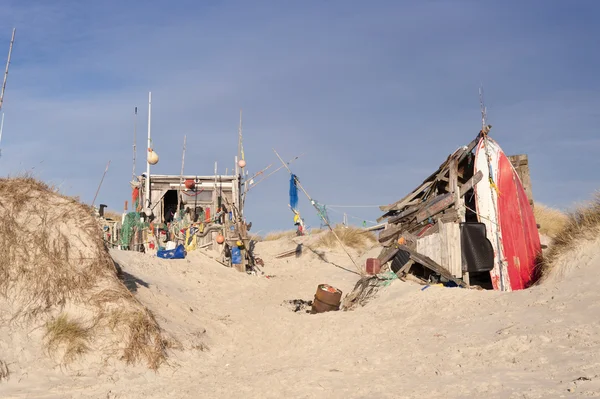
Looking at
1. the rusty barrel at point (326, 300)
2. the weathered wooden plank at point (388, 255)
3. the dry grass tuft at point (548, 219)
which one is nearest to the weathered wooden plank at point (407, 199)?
the weathered wooden plank at point (388, 255)

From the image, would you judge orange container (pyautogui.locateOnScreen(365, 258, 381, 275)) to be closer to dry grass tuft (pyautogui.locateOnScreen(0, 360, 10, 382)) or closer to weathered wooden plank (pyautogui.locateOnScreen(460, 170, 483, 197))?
weathered wooden plank (pyautogui.locateOnScreen(460, 170, 483, 197))

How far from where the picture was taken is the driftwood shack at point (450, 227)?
13.7 metres

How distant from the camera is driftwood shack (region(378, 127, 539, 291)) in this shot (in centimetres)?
1370

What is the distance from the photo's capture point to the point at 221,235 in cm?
2127

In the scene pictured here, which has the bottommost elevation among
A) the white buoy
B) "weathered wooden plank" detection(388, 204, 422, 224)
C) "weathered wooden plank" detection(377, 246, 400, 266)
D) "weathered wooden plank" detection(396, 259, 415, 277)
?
"weathered wooden plank" detection(396, 259, 415, 277)

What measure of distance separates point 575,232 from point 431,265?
3899 mm

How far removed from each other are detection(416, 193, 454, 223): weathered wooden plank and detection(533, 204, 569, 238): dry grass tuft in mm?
7987

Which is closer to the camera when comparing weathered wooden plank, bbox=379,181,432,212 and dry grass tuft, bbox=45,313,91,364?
dry grass tuft, bbox=45,313,91,364

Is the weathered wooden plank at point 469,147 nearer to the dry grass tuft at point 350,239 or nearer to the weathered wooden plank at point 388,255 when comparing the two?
the weathered wooden plank at point 388,255

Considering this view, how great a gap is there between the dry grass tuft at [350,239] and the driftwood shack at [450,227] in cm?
777

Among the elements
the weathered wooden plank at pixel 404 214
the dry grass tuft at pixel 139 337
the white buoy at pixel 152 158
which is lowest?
the dry grass tuft at pixel 139 337

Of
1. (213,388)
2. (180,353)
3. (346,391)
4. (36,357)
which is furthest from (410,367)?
(36,357)

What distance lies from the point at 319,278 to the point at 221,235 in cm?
381

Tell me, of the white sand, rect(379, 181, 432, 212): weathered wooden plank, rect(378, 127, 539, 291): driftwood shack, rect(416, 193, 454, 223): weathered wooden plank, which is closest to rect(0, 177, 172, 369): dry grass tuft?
the white sand
